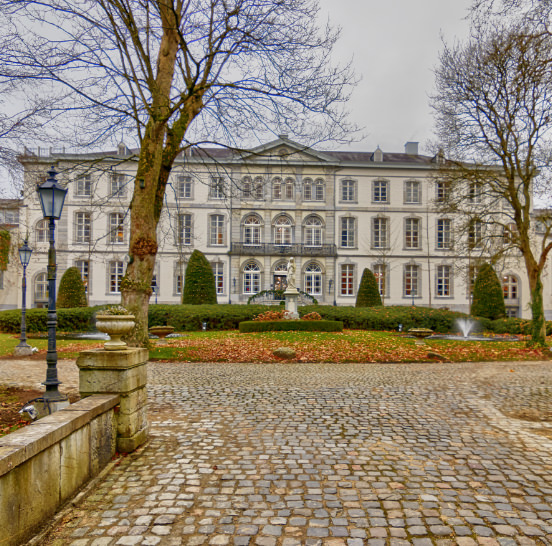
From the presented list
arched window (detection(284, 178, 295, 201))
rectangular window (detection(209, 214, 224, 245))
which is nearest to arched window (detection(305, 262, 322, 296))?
arched window (detection(284, 178, 295, 201))

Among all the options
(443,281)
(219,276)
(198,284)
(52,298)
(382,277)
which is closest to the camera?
(52,298)

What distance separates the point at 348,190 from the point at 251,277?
10.7m

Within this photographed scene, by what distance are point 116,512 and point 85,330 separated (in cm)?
1985

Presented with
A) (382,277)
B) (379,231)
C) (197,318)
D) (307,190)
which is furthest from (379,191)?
(197,318)

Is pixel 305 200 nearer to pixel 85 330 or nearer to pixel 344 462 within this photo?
pixel 85 330

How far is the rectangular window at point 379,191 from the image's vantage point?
38.2 meters

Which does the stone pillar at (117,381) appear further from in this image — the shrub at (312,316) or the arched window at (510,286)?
the arched window at (510,286)

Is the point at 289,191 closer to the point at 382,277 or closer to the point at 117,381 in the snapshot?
the point at 382,277

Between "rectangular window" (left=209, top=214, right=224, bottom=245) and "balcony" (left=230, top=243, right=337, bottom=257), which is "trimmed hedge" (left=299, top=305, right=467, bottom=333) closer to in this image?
"balcony" (left=230, top=243, right=337, bottom=257)

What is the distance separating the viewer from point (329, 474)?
4.14m

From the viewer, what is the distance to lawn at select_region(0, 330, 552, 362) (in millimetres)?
12867

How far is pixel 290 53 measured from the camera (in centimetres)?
988

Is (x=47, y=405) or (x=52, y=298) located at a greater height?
(x=52, y=298)

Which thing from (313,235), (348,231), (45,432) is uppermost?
(348,231)
